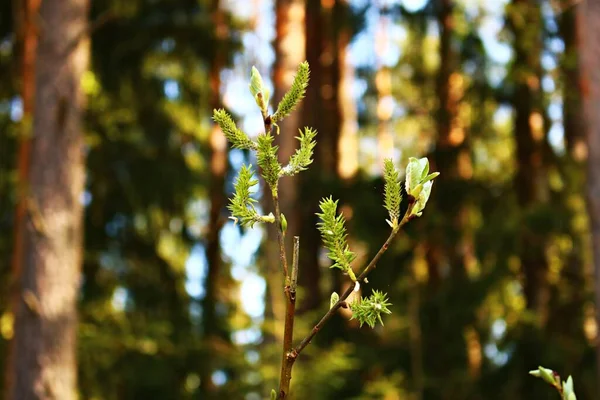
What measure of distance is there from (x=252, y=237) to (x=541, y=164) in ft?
12.0

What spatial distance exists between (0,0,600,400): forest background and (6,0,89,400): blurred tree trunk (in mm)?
15

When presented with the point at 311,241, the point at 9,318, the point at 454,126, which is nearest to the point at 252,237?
the point at 311,241

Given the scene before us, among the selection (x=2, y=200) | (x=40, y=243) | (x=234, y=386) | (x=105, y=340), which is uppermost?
(x=2, y=200)

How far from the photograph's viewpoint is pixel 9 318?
7.41 m

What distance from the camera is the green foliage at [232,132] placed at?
0.95 m

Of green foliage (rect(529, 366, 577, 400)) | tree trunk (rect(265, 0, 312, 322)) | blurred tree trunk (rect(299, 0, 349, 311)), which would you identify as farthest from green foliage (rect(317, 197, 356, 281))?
blurred tree trunk (rect(299, 0, 349, 311))

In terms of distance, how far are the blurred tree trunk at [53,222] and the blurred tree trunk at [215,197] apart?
93.1 inches

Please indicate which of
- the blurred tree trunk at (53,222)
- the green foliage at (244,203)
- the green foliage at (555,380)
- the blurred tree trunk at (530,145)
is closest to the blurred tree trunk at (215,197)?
the blurred tree trunk at (53,222)

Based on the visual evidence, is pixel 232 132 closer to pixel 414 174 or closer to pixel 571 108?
pixel 414 174

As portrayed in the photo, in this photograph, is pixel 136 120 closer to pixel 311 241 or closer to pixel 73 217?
pixel 311 241

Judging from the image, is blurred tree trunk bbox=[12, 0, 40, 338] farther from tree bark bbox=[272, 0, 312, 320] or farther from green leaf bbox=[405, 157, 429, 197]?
green leaf bbox=[405, 157, 429, 197]

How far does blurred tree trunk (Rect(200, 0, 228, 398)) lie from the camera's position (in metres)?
7.88

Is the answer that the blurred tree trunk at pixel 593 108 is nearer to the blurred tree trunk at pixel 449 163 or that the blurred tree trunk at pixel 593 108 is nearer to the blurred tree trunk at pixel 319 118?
the blurred tree trunk at pixel 319 118

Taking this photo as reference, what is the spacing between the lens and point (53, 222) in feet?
18.2
